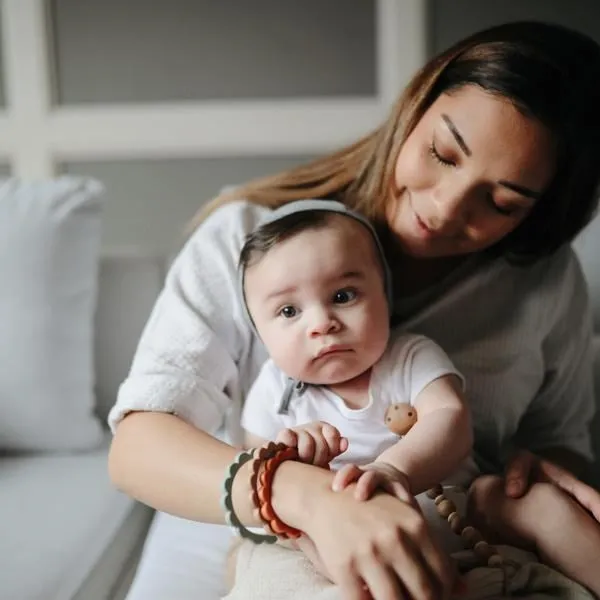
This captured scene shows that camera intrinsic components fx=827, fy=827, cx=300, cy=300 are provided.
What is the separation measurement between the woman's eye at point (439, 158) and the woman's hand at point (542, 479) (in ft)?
1.18

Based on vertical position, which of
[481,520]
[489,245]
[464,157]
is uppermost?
[464,157]

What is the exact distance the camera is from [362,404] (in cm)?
96

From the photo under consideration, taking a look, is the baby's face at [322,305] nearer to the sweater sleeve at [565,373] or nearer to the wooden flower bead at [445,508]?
the wooden flower bead at [445,508]

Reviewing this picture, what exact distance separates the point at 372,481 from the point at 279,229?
337 millimetres

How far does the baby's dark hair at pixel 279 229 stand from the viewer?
0.96 metres

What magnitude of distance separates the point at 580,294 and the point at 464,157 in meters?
0.36

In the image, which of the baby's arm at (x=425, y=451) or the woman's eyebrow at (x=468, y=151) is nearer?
the baby's arm at (x=425, y=451)

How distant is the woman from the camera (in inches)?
31.2

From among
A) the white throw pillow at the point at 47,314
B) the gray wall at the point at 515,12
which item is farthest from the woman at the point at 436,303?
the gray wall at the point at 515,12

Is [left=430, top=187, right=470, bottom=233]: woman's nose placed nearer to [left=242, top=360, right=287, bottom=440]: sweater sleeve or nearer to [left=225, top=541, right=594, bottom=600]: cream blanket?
[left=242, top=360, right=287, bottom=440]: sweater sleeve

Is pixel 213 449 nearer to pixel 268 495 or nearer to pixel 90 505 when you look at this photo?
pixel 268 495

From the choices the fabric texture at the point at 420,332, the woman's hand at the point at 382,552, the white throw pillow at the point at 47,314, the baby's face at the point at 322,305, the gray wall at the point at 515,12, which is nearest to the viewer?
the woman's hand at the point at 382,552

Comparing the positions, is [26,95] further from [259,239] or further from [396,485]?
[396,485]

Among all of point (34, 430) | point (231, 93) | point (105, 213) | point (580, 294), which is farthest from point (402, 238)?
point (105, 213)
